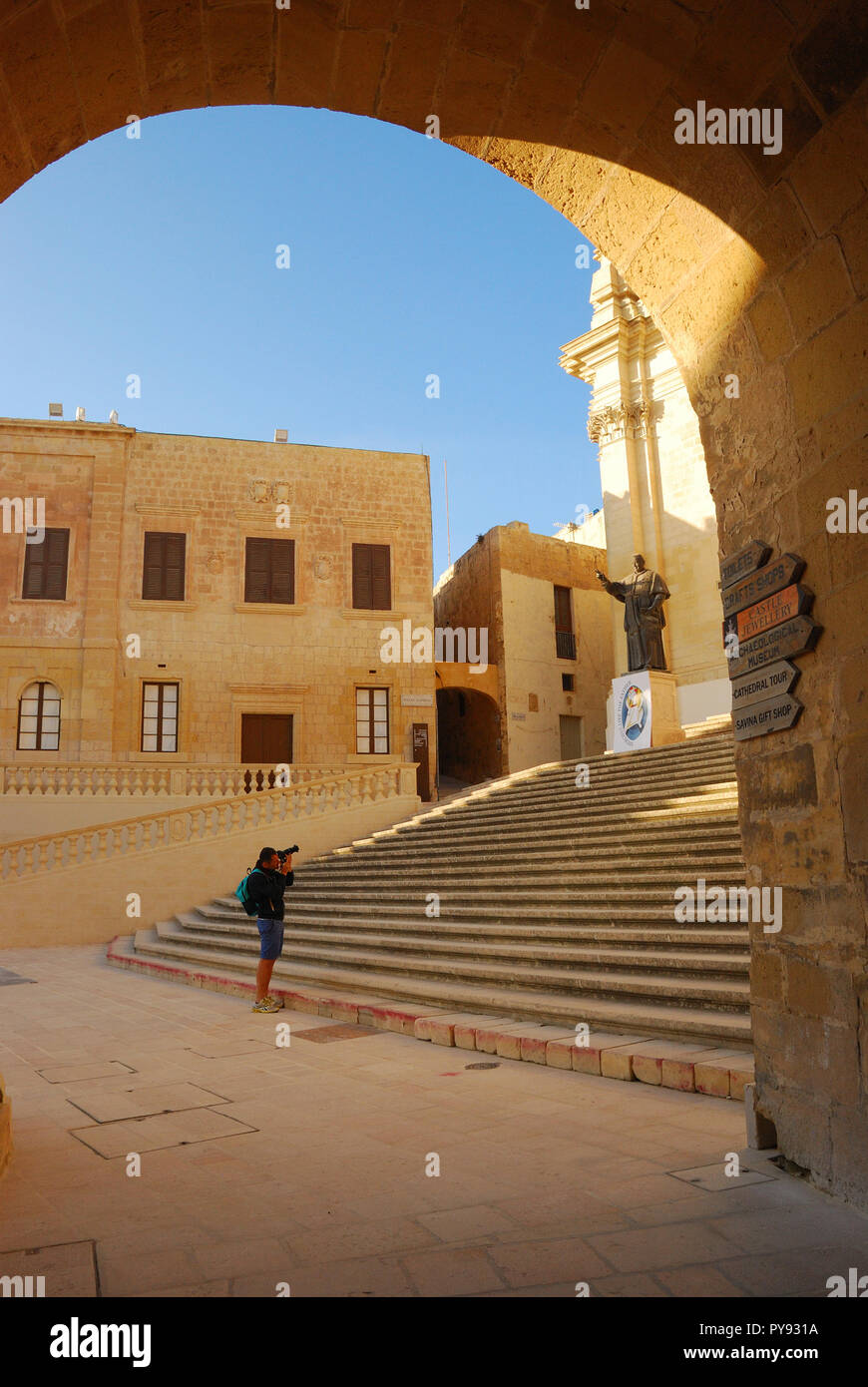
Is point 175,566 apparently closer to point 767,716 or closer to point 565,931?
point 565,931

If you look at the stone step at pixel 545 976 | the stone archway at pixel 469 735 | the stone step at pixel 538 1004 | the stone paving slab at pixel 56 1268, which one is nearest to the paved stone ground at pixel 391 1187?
the stone paving slab at pixel 56 1268

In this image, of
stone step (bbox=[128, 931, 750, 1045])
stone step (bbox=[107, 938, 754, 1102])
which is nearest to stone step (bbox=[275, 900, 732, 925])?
stone step (bbox=[128, 931, 750, 1045])

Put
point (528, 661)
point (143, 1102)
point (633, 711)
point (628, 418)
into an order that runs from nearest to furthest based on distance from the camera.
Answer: point (143, 1102), point (633, 711), point (628, 418), point (528, 661)

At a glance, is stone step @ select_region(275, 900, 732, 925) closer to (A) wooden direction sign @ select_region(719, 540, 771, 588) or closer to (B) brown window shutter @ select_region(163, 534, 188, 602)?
(A) wooden direction sign @ select_region(719, 540, 771, 588)

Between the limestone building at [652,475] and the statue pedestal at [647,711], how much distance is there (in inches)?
199

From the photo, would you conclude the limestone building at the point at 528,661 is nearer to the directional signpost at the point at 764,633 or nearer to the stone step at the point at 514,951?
the stone step at the point at 514,951

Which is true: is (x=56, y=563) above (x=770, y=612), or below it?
above

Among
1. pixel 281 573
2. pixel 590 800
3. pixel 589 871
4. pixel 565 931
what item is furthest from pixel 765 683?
pixel 281 573

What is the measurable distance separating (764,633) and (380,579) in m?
21.2

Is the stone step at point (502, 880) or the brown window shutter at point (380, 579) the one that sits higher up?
the brown window shutter at point (380, 579)

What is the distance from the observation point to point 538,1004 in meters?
7.44

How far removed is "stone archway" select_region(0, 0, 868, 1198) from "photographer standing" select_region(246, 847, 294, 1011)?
18.2 ft

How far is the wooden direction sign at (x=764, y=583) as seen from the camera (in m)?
3.88

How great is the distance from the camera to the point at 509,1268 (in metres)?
3.00
